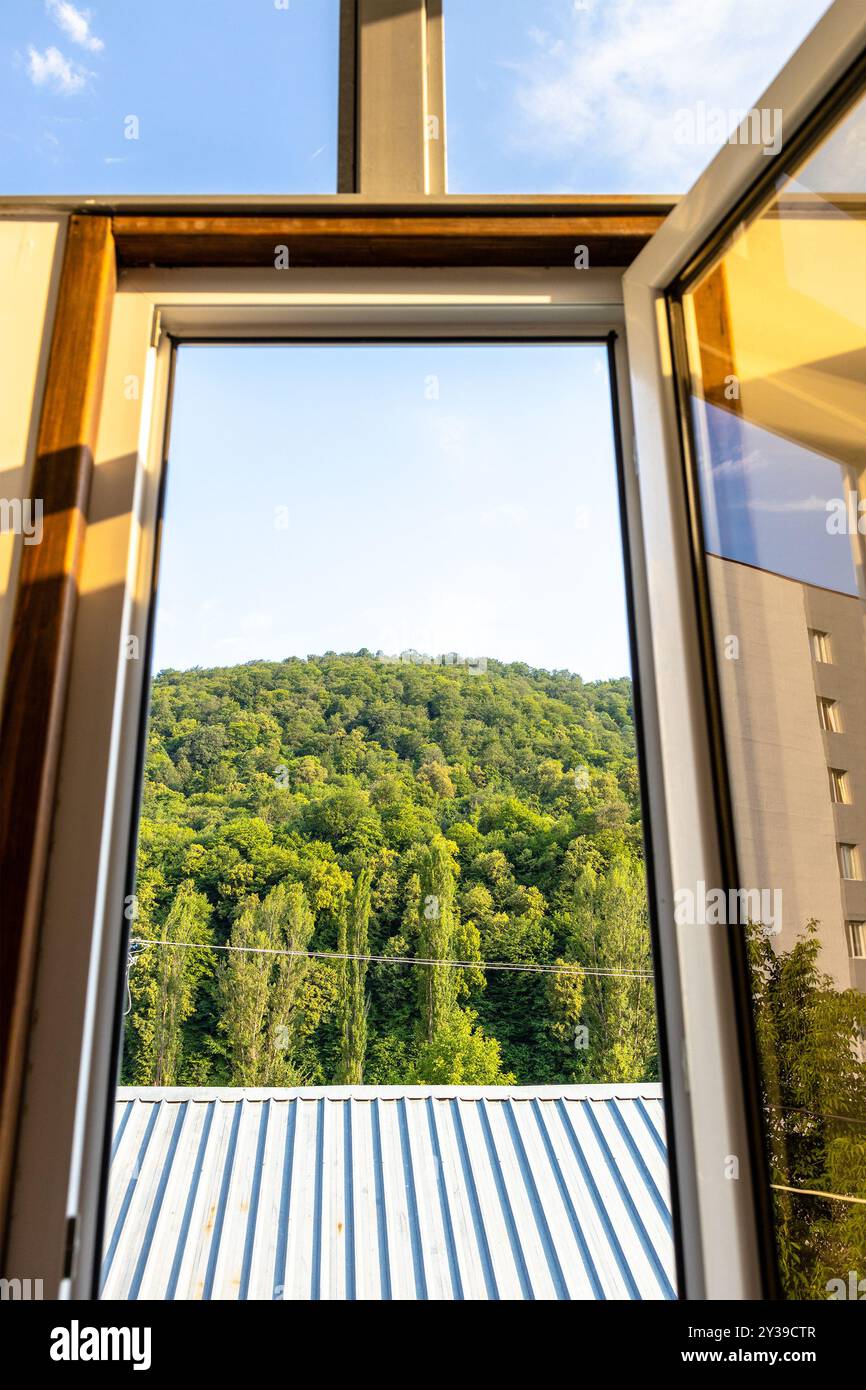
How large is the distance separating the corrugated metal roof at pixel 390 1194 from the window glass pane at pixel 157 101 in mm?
1403

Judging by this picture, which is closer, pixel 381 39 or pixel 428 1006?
pixel 428 1006

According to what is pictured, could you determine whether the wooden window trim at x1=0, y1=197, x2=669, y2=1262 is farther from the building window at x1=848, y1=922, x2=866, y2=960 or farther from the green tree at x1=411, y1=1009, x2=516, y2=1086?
the building window at x1=848, y1=922, x2=866, y2=960

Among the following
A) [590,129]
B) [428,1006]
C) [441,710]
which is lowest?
[428,1006]

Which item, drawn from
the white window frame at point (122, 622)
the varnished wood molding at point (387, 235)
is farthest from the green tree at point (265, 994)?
the varnished wood molding at point (387, 235)

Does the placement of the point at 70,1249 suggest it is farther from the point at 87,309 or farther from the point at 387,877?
the point at 87,309

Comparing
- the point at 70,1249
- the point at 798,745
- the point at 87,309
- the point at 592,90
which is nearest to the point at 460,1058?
the point at 70,1249

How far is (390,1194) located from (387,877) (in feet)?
1.37

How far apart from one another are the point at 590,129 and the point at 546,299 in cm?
32

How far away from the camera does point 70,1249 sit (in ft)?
Result: 3.35

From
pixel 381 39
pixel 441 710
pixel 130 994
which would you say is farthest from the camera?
pixel 381 39

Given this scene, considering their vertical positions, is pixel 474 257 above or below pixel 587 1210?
above

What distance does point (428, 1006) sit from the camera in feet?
3.98

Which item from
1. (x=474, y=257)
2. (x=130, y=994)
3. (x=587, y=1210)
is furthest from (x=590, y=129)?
(x=587, y=1210)
